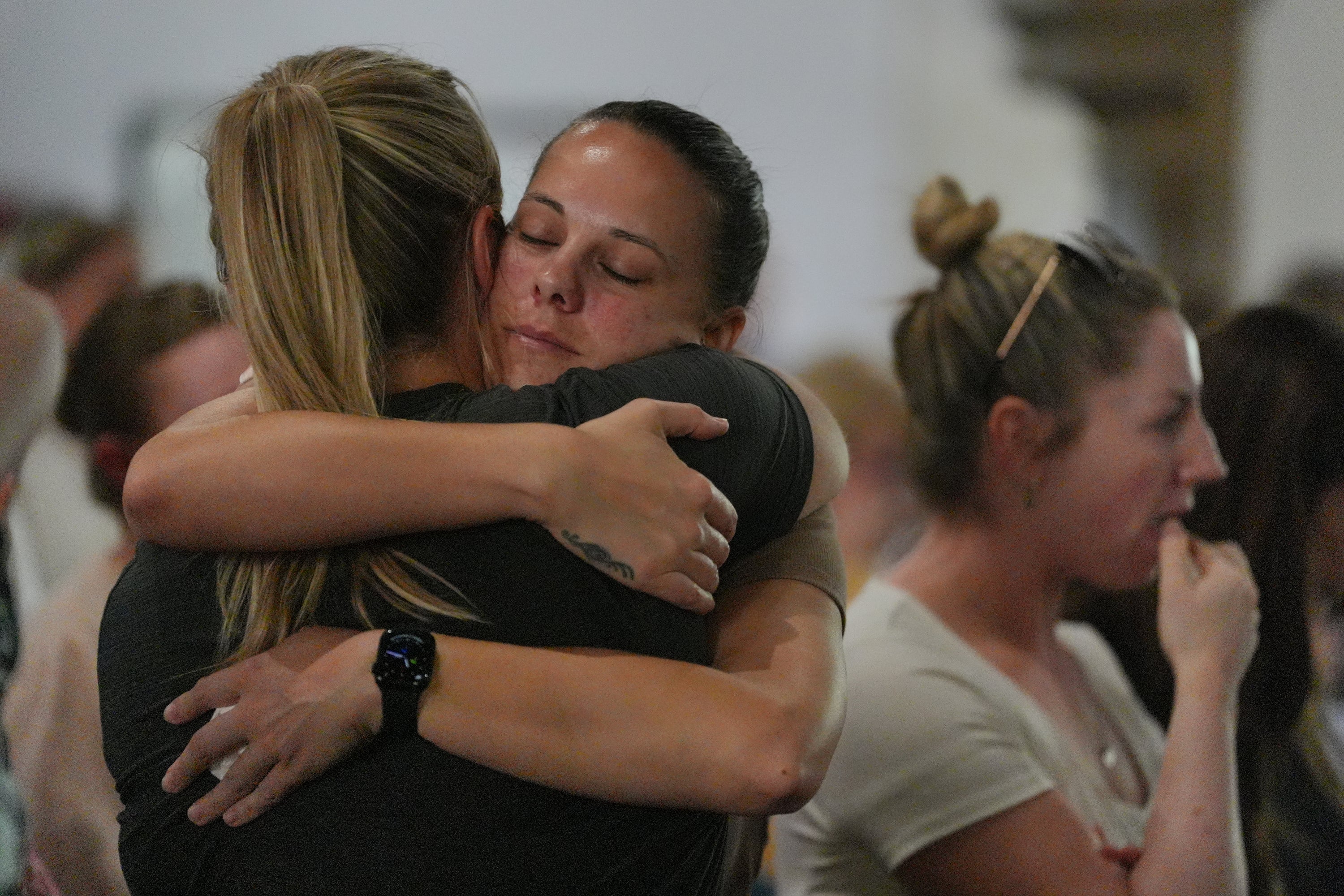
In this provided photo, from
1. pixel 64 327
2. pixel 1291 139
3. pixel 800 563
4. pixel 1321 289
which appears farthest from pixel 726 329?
pixel 1291 139

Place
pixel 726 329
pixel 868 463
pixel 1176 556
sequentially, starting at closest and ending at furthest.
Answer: pixel 726 329 < pixel 1176 556 < pixel 868 463

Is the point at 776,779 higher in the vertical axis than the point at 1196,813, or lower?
higher

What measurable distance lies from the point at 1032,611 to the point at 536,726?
105cm

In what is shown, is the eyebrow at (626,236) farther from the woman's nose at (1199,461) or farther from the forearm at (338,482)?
the woman's nose at (1199,461)

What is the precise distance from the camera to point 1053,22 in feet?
21.5

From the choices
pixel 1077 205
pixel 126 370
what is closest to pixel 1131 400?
pixel 126 370

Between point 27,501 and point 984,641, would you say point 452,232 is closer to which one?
point 984,641

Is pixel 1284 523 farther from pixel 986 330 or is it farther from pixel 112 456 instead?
pixel 112 456

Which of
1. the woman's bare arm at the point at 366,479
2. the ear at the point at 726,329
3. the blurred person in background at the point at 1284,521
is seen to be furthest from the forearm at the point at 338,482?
the blurred person in background at the point at 1284,521

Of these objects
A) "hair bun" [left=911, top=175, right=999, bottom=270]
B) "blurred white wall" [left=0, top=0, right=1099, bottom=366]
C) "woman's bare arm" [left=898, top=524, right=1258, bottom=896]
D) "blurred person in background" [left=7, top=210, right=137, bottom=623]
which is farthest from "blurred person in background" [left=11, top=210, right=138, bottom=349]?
"woman's bare arm" [left=898, top=524, right=1258, bottom=896]

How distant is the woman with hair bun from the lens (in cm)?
144

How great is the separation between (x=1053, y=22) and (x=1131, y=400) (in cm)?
548

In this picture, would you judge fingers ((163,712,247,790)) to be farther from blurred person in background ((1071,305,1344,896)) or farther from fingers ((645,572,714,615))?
blurred person in background ((1071,305,1344,896))

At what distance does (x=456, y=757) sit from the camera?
35.5 inches
